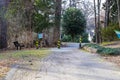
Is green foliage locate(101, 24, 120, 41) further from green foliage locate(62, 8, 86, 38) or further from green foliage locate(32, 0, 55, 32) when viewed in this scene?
green foliage locate(62, 8, 86, 38)

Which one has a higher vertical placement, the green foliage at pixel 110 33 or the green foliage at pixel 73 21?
the green foliage at pixel 73 21

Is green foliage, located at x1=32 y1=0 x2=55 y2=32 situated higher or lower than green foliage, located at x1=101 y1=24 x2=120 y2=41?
higher

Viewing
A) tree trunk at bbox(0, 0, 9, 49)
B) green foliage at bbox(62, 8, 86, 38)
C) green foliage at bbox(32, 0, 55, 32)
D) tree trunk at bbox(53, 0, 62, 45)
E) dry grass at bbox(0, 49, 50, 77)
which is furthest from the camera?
green foliage at bbox(62, 8, 86, 38)

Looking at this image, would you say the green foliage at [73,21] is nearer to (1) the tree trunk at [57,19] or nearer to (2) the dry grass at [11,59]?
(1) the tree trunk at [57,19]

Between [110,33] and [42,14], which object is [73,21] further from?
[42,14]

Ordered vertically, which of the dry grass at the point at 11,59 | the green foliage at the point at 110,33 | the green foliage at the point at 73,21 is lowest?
the dry grass at the point at 11,59

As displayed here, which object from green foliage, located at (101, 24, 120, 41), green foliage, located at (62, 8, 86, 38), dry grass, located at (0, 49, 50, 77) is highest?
green foliage, located at (62, 8, 86, 38)

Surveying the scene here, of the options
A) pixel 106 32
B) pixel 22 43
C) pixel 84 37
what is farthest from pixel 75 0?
pixel 22 43

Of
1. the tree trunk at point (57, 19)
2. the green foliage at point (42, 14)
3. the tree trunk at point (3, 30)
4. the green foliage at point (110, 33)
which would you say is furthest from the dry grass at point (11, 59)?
the tree trunk at point (57, 19)

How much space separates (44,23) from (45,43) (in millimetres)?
2280

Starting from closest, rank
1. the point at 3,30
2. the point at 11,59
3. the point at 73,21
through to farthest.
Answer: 1. the point at 11,59
2. the point at 3,30
3. the point at 73,21

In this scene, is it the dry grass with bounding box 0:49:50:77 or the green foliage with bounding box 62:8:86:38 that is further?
the green foliage with bounding box 62:8:86:38

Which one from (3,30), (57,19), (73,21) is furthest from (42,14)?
(73,21)

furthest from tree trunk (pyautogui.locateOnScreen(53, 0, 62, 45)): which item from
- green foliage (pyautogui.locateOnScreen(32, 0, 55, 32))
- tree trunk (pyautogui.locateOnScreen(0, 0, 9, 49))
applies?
tree trunk (pyautogui.locateOnScreen(0, 0, 9, 49))
